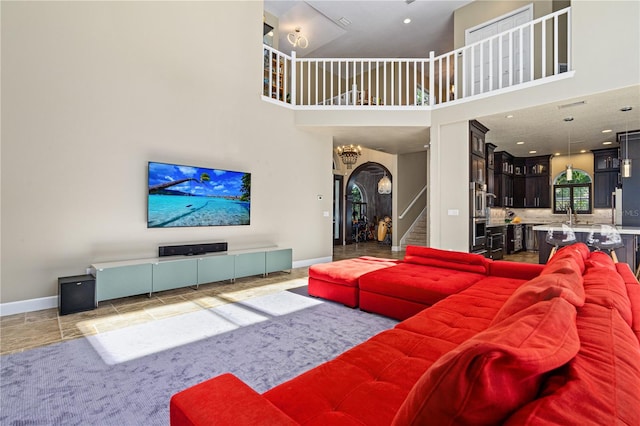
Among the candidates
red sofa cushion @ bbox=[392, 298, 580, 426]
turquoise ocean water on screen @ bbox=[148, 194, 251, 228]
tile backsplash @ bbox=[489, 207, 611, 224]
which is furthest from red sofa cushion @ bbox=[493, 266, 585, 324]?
tile backsplash @ bbox=[489, 207, 611, 224]

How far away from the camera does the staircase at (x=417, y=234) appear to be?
945cm

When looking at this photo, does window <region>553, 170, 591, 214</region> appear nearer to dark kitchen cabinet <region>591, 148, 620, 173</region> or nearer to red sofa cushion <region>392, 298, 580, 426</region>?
dark kitchen cabinet <region>591, 148, 620, 173</region>

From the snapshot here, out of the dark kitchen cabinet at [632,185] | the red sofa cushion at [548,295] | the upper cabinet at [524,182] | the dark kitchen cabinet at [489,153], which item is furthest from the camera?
the upper cabinet at [524,182]

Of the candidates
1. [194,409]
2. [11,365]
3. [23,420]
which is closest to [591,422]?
[194,409]

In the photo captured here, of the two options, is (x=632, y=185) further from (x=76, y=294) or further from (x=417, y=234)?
(x=76, y=294)

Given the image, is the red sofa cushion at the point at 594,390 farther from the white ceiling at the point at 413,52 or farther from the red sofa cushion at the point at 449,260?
the white ceiling at the point at 413,52

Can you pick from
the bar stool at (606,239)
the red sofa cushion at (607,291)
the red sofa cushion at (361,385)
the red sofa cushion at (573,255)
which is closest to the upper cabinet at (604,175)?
the bar stool at (606,239)

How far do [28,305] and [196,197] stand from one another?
2.32 metres

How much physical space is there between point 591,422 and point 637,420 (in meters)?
0.11

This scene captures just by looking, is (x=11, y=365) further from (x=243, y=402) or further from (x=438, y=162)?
(x=438, y=162)

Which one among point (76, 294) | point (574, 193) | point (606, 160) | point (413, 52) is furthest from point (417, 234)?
point (76, 294)

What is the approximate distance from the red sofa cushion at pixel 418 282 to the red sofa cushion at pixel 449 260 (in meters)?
0.08

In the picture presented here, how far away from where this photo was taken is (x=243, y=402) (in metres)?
1.01

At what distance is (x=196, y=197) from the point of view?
4.94 meters
